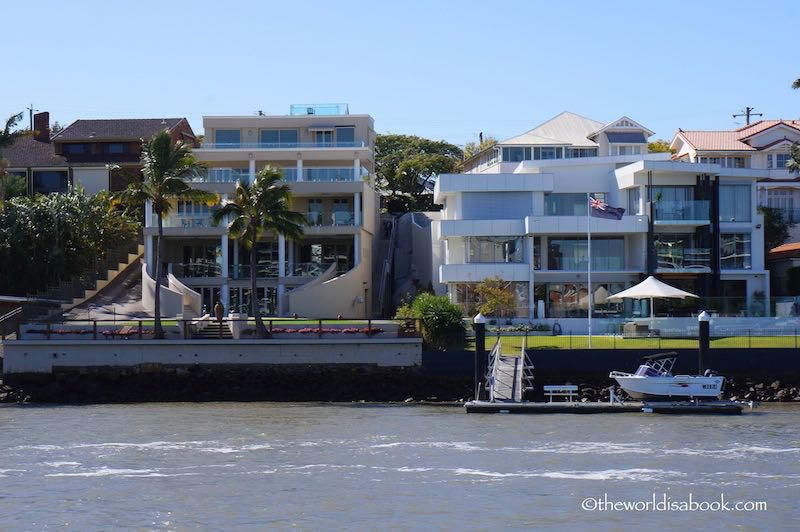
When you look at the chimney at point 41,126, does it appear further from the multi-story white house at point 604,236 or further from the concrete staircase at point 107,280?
the multi-story white house at point 604,236

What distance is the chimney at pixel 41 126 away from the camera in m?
93.4

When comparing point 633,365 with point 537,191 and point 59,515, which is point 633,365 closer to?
point 537,191

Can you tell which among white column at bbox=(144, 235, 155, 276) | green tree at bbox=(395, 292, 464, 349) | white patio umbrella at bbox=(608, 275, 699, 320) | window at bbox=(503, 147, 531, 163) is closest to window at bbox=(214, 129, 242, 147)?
white column at bbox=(144, 235, 155, 276)

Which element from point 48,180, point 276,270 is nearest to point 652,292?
point 276,270

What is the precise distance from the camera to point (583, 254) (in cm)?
6481

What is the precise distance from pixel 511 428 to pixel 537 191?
2829 cm

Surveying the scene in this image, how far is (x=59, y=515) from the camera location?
26.4 metres

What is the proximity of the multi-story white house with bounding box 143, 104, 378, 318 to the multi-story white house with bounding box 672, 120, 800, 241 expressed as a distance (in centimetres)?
2428

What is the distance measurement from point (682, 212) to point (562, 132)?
19.9 metres

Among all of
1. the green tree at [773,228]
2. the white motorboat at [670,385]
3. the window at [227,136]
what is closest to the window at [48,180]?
the window at [227,136]

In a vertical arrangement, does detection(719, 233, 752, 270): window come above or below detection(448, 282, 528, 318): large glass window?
above

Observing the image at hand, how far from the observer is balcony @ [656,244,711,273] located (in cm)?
6391

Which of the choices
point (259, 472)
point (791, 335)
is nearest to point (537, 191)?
point (791, 335)

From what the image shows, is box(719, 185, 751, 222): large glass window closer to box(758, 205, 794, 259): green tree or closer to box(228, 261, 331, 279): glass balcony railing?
box(758, 205, 794, 259): green tree
